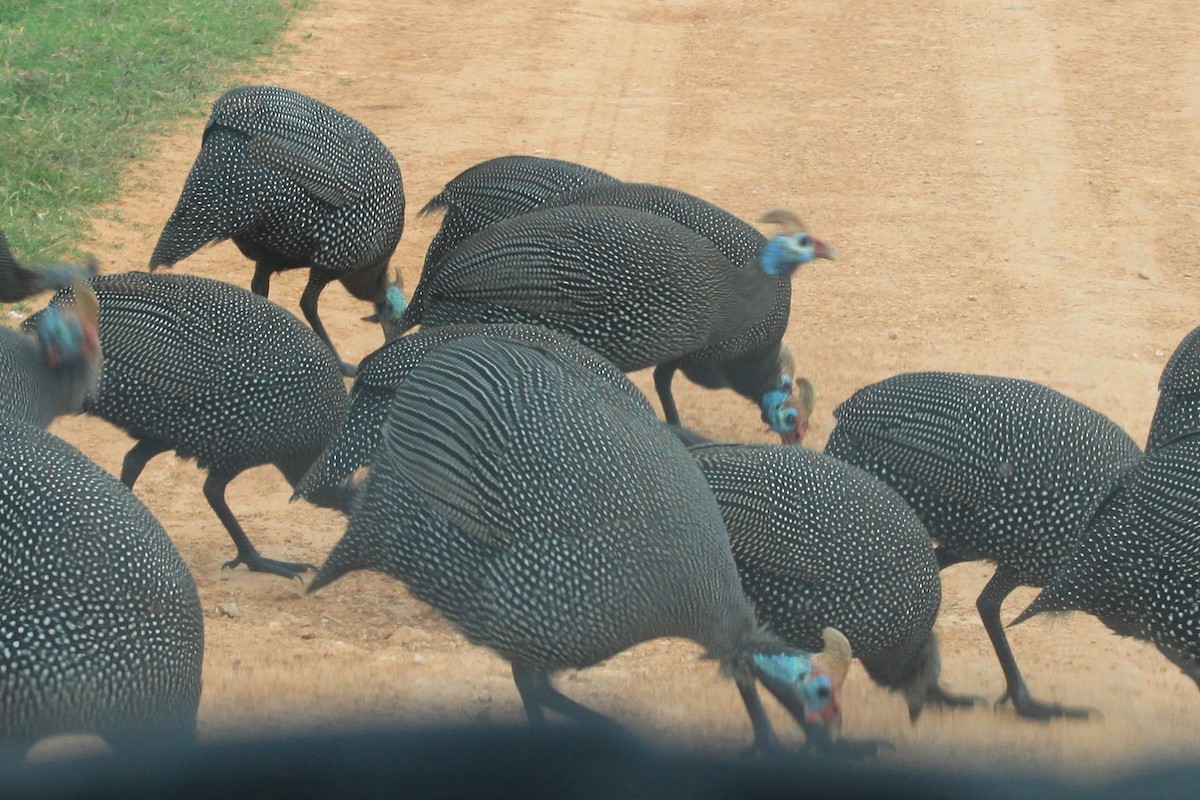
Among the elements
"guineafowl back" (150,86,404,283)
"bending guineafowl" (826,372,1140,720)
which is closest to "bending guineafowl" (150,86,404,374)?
"guineafowl back" (150,86,404,283)

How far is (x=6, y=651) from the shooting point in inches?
105

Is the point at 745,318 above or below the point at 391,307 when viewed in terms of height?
above

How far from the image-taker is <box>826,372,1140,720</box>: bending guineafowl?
388cm

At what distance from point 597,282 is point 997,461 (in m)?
1.52

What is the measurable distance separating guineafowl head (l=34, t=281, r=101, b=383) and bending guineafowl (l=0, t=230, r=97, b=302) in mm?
605

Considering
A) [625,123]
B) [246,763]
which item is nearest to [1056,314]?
[625,123]

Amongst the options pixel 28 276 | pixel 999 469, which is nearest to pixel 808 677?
pixel 999 469

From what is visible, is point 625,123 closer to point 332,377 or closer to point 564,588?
point 332,377

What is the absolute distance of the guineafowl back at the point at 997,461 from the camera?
3.88 metres

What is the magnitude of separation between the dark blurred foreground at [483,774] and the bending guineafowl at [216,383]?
320 centimetres

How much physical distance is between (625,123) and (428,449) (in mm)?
5940

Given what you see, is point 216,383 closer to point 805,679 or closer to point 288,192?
point 288,192

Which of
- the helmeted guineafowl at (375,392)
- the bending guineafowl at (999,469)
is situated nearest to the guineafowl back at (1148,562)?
the bending guineafowl at (999,469)

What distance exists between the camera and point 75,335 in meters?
3.75
